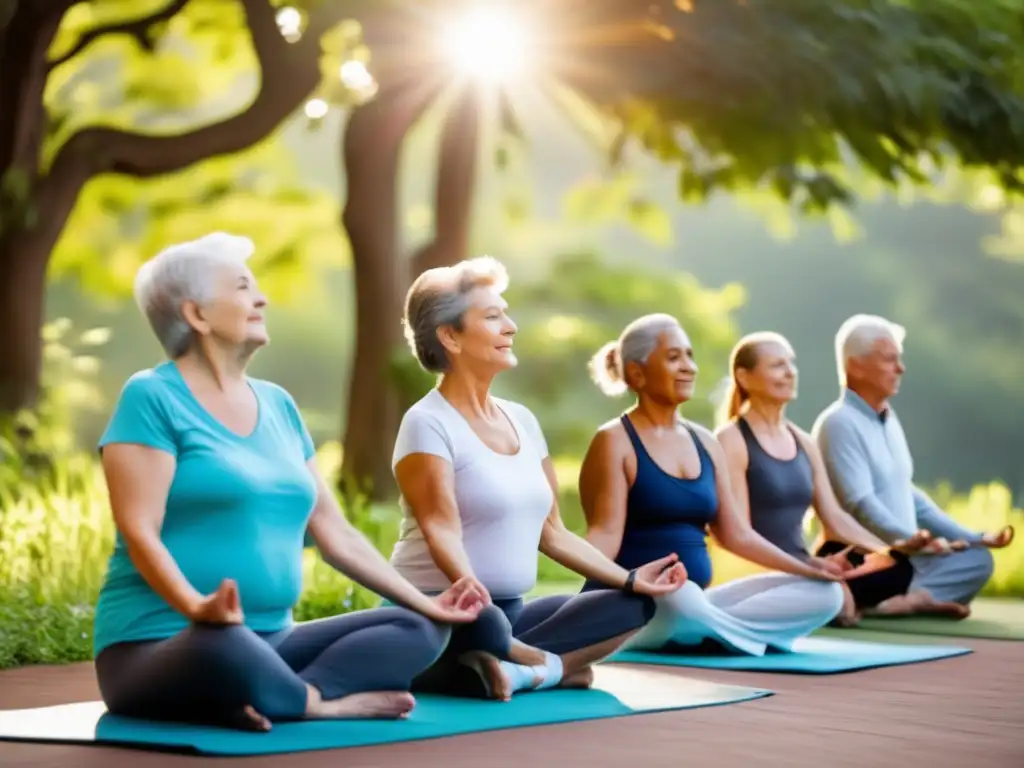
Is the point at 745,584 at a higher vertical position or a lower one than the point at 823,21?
lower

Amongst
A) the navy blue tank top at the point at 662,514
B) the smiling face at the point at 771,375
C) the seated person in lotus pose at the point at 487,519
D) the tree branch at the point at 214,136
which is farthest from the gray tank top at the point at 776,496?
the tree branch at the point at 214,136

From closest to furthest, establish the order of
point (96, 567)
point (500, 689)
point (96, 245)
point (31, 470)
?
point (500, 689) → point (96, 567) → point (31, 470) → point (96, 245)

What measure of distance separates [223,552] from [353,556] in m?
0.45

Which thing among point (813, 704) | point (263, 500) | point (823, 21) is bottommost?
point (813, 704)

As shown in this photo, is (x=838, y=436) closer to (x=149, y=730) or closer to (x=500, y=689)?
(x=500, y=689)

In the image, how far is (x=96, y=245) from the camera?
22.6 metres

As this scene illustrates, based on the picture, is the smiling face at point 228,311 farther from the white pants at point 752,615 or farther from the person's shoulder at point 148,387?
the white pants at point 752,615

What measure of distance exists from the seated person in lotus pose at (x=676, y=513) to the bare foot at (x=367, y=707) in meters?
2.01

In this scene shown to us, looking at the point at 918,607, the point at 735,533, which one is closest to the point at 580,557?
the point at 735,533

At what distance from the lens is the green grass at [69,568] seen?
7.46 metres

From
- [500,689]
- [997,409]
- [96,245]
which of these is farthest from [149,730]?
[997,409]

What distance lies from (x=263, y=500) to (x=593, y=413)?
28.1 m

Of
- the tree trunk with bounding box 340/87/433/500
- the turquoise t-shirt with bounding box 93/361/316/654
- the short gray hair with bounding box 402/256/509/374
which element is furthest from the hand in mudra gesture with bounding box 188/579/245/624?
the tree trunk with bounding box 340/87/433/500

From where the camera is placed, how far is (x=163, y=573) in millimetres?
4680
